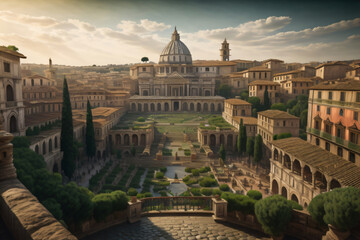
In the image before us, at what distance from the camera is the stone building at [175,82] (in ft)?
269

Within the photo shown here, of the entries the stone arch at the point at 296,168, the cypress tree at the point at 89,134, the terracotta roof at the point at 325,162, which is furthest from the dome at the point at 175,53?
the stone arch at the point at 296,168

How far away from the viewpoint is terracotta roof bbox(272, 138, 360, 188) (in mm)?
21825

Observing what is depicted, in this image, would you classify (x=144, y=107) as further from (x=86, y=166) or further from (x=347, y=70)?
(x=347, y=70)

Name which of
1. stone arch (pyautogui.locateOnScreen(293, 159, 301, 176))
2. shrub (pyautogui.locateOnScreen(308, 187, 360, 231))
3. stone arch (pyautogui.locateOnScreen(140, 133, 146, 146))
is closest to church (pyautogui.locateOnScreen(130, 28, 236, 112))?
stone arch (pyautogui.locateOnScreen(140, 133, 146, 146))

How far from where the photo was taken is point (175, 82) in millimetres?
88625

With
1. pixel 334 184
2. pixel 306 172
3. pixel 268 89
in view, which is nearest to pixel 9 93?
pixel 306 172

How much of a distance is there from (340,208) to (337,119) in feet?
65.2

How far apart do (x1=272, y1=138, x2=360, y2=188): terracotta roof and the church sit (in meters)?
50.3

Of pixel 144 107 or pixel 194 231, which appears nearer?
pixel 194 231

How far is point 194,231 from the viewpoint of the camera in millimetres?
15281

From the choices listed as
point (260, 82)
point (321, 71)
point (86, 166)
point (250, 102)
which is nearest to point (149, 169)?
point (86, 166)

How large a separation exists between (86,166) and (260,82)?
46.5 meters

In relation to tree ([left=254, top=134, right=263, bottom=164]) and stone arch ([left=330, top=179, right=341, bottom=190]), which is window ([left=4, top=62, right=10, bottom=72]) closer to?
tree ([left=254, top=134, right=263, bottom=164])

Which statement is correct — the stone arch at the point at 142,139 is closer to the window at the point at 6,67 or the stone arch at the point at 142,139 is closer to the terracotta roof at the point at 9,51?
the terracotta roof at the point at 9,51
